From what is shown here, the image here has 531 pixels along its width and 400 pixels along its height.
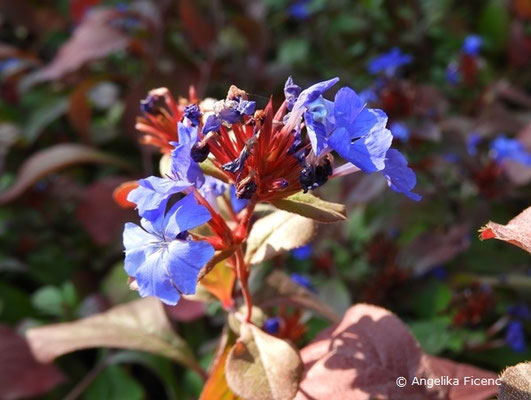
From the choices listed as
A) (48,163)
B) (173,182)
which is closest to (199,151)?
(173,182)

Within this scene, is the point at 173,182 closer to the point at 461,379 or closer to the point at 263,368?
the point at 263,368

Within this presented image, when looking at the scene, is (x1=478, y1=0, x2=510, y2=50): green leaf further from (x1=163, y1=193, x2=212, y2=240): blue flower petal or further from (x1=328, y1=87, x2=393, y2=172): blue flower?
(x1=163, y1=193, x2=212, y2=240): blue flower petal

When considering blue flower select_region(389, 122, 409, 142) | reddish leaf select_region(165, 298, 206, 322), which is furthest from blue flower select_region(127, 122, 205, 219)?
blue flower select_region(389, 122, 409, 142)

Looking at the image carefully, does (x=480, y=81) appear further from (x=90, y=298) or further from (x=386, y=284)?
(x=90, y=298)

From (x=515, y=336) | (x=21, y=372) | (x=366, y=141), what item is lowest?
(x=515, y=336)

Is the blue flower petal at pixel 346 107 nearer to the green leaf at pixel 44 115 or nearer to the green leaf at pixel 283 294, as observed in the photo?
the green leaf at pixel 283 294

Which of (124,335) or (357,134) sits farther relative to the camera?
(124,335)
